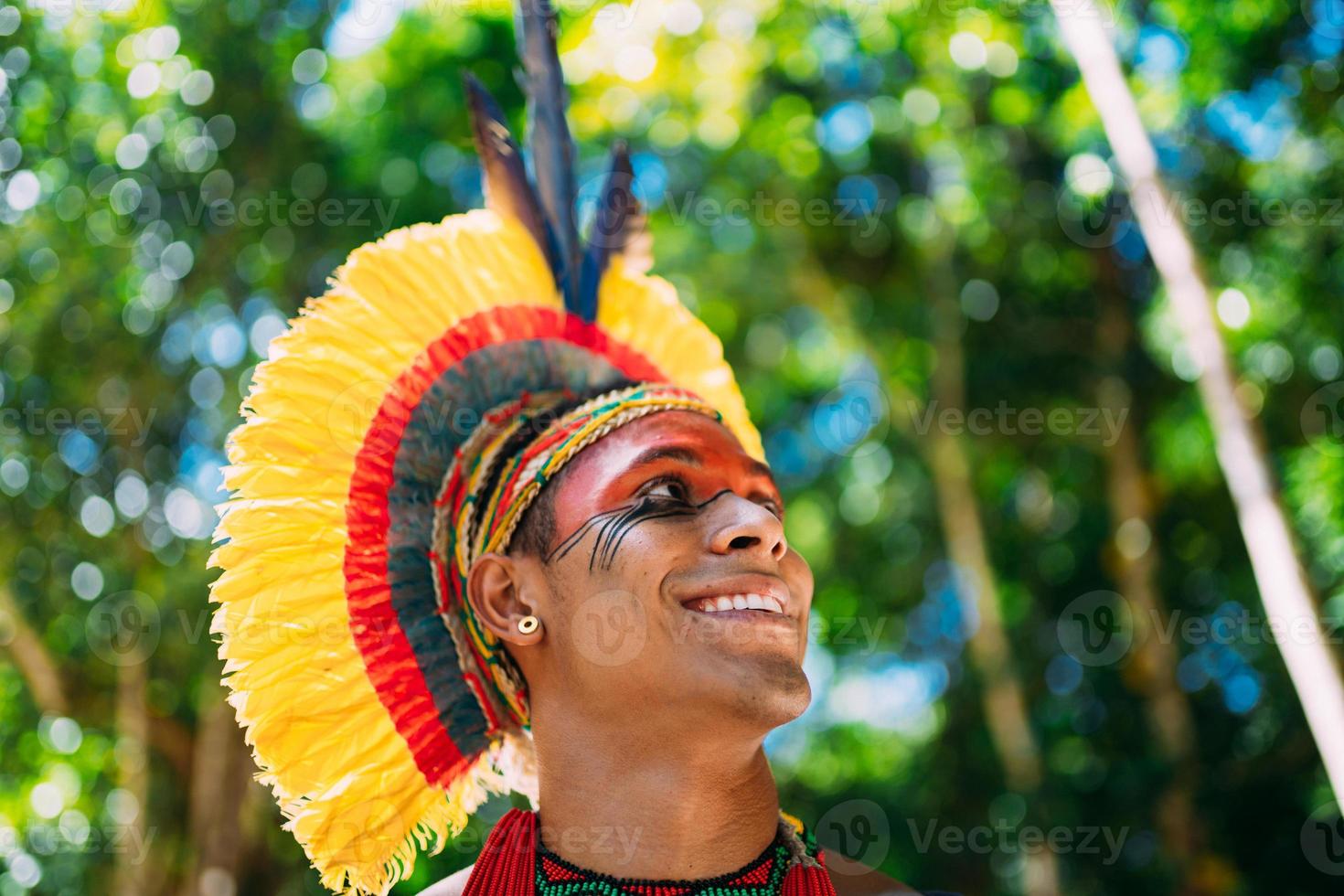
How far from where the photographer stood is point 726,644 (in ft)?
8.36

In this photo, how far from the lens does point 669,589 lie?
2.63m

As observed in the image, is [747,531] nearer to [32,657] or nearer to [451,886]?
[451,886]

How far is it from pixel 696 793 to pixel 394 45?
7525 millimetres

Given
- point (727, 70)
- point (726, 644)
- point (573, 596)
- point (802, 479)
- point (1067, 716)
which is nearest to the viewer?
point (726, 644)

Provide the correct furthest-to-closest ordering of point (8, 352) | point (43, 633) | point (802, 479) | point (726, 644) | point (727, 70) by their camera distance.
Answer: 1. point (802, 479)
2. point (727, 70)
3. point (43, 633)
4. point (8, 352)
5. point (726, 644)

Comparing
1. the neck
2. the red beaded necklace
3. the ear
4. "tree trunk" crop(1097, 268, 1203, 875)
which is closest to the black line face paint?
the ear

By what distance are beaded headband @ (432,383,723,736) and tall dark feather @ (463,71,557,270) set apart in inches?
24.7

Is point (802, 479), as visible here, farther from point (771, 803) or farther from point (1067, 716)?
point (771, 803)


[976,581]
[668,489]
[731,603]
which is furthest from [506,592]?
[976,581]

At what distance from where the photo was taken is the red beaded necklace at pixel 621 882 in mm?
2555

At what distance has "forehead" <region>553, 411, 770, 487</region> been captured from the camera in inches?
112

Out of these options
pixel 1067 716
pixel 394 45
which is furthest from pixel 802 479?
pixel 394 45

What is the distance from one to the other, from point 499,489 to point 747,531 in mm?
684

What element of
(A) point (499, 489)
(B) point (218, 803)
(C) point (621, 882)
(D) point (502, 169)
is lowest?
(B) point (218, 803)
